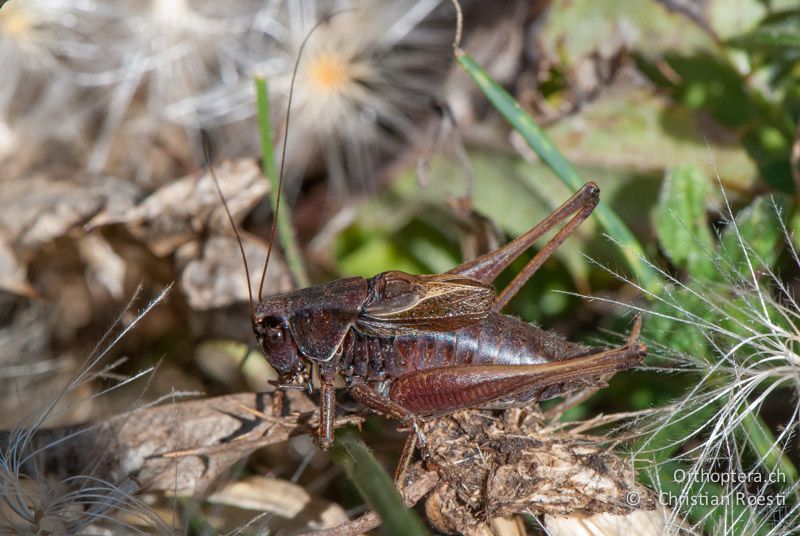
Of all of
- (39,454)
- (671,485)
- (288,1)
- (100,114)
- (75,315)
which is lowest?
(671,485)

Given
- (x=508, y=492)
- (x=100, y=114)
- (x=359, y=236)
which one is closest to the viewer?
(x=508, y=492)

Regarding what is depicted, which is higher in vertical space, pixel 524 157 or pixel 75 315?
pixel 75 315

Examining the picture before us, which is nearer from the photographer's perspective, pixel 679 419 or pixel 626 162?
pixel 679 419

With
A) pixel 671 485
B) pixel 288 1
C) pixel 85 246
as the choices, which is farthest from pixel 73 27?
pixel 671 485

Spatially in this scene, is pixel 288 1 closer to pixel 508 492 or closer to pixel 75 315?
pixel 75 315

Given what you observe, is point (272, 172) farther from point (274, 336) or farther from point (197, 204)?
point (274, 336)

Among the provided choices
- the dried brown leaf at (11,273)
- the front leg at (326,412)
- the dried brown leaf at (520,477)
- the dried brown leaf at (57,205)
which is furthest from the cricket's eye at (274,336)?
the dried brown leaf at (11,273)

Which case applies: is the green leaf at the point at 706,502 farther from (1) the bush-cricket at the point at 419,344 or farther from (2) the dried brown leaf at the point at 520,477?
(1) the bush-cricket at the point at 419,344

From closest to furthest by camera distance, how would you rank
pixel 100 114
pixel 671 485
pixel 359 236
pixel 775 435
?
pixel 671 485 < pixel 775 435 < pixel 359 236 < pixel 100 114
